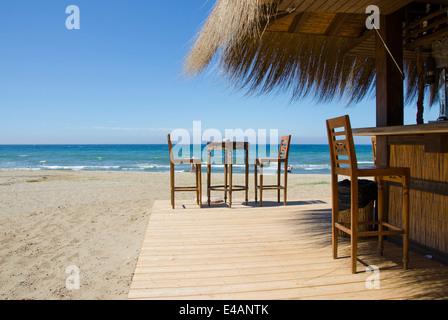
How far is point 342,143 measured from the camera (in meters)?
1.83

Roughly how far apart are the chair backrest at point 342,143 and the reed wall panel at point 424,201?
667 millimetres

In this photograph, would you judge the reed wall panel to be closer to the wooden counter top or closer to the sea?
the wooden counter top

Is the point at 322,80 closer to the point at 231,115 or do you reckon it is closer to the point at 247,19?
the point at 247,19

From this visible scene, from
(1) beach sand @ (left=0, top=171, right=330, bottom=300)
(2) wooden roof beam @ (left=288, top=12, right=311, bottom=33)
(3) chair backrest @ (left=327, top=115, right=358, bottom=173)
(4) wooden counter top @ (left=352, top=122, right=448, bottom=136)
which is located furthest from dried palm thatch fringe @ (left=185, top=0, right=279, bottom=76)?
(1) beach sand @ (left=0, top=171, right=330, bottom=300)

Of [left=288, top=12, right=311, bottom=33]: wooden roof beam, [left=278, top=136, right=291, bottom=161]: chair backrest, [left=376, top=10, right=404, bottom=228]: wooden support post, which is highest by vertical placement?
[left=288, top=12, right=311, bottom=33]: wooden roof beam

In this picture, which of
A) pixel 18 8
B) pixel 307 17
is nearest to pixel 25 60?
pixel 18 8

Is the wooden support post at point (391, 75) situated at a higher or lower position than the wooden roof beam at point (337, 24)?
lower

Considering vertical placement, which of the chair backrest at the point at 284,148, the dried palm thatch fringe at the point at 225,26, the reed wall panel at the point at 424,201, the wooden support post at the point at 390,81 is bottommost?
the reed wall panel at the point at 424,201

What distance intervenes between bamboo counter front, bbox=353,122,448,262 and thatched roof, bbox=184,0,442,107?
116 centimetres

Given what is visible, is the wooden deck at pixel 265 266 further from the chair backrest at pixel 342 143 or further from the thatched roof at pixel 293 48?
the thatched roof at pixel 293 48

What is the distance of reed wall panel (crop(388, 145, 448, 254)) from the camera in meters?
1.98

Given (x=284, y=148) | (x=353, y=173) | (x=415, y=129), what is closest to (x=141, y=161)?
(x=284, y=148)

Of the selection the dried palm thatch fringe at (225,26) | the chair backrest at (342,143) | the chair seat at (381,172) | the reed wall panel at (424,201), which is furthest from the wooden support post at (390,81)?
the dried palm thatch fringe at (225,26)

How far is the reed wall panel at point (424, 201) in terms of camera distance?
1.98m
